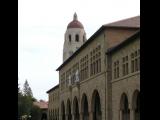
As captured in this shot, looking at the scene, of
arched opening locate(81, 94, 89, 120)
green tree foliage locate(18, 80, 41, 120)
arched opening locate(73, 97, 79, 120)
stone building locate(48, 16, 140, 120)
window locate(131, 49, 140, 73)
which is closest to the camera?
window locate(131, 49, 140, 73)

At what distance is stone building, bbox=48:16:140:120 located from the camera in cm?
3466

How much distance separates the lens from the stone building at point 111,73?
114 feet

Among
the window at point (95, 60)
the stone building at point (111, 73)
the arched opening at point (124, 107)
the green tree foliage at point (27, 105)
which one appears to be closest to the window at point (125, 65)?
the stone building at point (111, 73)

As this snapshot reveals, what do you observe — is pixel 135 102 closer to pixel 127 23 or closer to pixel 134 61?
pixel 134 61

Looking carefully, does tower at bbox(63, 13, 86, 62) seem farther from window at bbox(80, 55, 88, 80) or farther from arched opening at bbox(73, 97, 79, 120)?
window at bbox(80, 55, 88, 80)

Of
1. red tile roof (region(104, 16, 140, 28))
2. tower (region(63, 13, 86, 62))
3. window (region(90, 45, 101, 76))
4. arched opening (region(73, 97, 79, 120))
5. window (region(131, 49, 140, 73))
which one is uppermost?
tower (region(63, 13, 86, 62))

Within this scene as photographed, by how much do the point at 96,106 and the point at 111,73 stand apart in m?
6.93

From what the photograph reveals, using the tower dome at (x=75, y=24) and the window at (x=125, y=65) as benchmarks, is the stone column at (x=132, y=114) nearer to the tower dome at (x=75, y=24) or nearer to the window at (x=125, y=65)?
the window at (x=125, y=65)

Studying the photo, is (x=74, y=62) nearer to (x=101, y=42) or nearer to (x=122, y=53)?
(x=101, y=42)

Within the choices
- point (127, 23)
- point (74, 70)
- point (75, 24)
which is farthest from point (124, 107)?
point (75, 24)

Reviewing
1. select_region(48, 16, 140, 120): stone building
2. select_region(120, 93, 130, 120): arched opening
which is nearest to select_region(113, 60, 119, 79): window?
select_region(48, 16, 140, 120): stone building

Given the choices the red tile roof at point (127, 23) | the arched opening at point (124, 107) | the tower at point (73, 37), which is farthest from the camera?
the tower at point (73, 37)

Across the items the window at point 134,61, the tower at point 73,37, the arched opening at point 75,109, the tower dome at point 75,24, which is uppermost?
the tower dome at point 75,24
